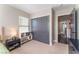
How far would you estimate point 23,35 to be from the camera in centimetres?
143

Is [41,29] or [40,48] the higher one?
[41,29]

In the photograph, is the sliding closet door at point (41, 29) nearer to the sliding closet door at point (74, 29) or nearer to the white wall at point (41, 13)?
the white wall at point (41, 13)

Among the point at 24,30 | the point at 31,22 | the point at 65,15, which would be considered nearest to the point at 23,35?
the point at 24,30

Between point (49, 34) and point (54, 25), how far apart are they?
17cm

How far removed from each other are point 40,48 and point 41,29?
1.03 feet

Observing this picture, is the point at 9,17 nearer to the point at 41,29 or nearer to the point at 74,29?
the point at 41,29

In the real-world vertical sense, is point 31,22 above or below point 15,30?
above

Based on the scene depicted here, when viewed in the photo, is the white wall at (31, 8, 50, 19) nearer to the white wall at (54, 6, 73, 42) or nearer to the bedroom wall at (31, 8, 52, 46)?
the bedroom wall at (31, 8, 52, 46)

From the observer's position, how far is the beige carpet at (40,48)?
1348 mm

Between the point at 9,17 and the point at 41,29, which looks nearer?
the point at 9,17

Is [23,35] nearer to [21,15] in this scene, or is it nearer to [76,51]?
[21,15]

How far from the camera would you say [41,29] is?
1449 millimetres

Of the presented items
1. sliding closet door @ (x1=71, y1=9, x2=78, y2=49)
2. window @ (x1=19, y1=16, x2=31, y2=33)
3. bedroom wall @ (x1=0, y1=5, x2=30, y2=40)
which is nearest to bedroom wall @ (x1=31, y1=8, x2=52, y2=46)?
window @ (x1=19, y1=16, x2=31, y2=33)

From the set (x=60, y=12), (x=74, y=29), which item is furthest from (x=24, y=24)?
(x=74, y=29)
